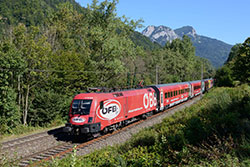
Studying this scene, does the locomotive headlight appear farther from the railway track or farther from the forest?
the forest

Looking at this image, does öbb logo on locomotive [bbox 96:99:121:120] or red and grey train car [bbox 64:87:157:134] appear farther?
öbb logo on locomotive [bbox 96:99:121:120]

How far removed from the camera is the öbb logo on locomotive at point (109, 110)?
1458cm

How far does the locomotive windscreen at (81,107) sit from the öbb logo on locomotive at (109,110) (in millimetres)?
693

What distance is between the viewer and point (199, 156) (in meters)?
6.21

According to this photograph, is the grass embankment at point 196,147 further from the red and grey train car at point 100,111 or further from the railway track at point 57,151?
the red and grey train car at point 100,111

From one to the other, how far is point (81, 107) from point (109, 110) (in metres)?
2.01

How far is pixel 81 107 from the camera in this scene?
47.1 ft

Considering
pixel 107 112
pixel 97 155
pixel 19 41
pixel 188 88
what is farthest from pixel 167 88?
pixel 97 155

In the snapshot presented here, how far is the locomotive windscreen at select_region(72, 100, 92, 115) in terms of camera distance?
46.3 ft

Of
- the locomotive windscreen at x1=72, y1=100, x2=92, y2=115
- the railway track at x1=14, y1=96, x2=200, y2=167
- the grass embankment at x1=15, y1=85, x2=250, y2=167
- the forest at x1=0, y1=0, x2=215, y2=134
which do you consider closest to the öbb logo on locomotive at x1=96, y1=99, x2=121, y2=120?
the locomotive windscreen at x1=72, y1=100, x2=92, y2=115

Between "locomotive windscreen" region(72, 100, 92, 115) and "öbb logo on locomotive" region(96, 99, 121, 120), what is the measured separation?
69 cm

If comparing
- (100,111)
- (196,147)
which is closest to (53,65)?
(100,111)

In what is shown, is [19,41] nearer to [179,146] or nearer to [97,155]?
[97,155]

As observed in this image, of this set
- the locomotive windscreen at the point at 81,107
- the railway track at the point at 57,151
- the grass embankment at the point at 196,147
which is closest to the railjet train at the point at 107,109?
the locomotive windscreen at the point at 81,107
